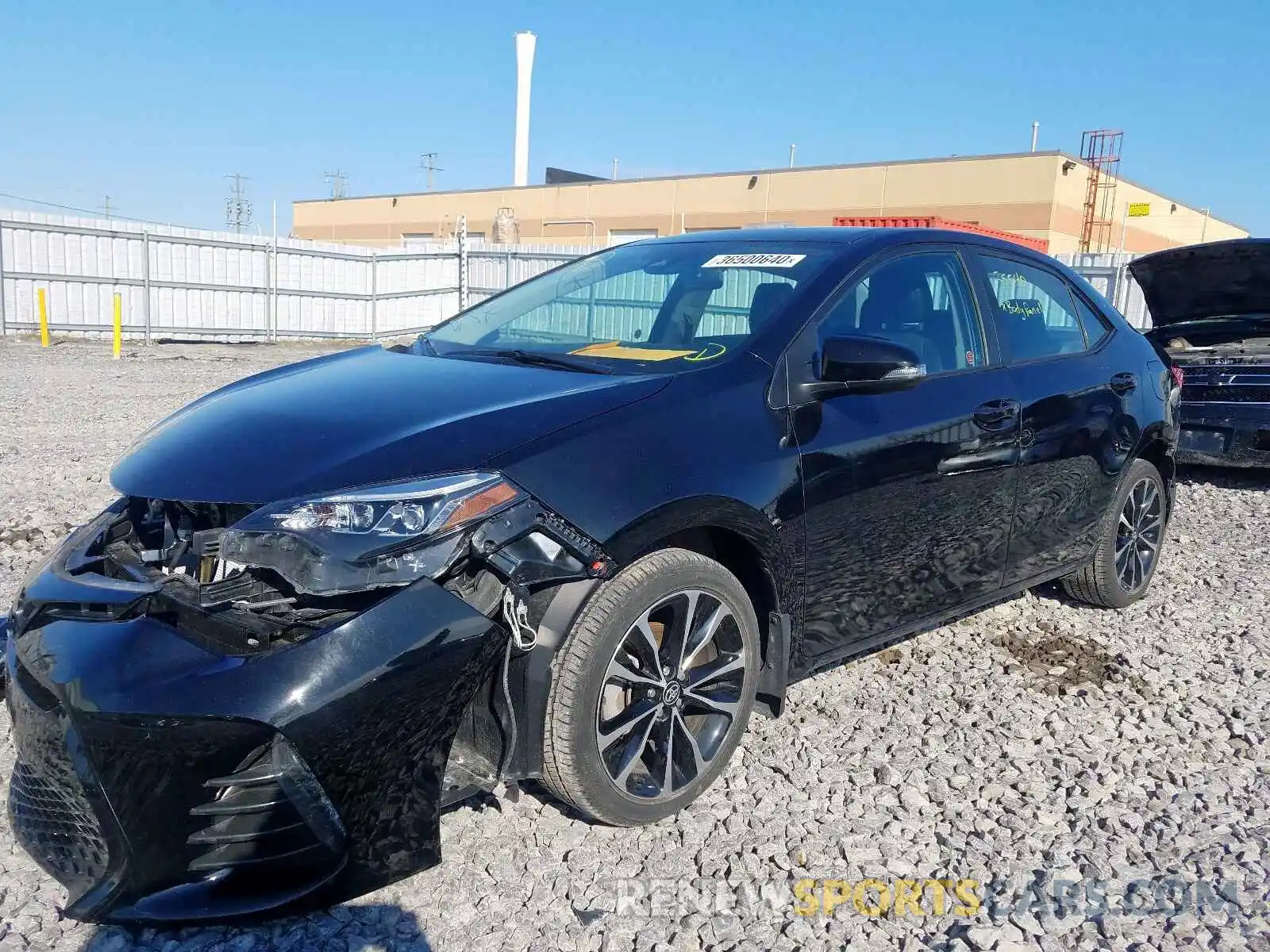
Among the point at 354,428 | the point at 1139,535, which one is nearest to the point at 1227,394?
the point at 1139,535

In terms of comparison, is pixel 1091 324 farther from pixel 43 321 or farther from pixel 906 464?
pixel 43 321

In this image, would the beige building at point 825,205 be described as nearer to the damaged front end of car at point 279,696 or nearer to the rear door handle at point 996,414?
the rear door handle at point 996,414

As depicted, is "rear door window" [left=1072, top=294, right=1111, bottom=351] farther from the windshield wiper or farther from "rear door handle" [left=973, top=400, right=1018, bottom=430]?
the windshield wiper

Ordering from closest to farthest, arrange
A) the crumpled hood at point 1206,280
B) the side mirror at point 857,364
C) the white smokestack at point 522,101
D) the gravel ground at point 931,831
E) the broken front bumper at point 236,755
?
1. the broken front bumper at point 236,755
2. the gravel ground at point 931,831
3. the side mirror at point 857,364
4. the crumpled hood at point 1206,280
5. the white smokestack at point 522,101

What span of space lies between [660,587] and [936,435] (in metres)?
1.35

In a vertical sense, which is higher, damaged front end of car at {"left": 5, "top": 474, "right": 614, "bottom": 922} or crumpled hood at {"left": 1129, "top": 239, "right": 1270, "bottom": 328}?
crumpled hood at {"left": 1129, "top": 239, "right": 1270, "bottom": 328}

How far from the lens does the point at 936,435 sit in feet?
11.7

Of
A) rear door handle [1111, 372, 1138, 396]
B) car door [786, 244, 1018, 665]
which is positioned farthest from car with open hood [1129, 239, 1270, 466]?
car door [786, 244, 1018, 665]

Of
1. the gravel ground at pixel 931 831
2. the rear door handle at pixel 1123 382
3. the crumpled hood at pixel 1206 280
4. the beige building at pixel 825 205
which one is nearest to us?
the gravel ground at pixel 931 831

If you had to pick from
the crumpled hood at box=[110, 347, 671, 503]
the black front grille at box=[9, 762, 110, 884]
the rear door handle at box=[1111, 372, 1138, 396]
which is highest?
the rear door handle at box=[1111, 372, 1138, 396]

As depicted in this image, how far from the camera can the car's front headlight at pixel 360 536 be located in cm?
231

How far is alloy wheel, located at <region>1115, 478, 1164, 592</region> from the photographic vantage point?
195 inches

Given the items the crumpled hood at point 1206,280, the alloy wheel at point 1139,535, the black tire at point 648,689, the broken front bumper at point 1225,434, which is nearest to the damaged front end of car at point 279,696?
the black tire at point 648,689

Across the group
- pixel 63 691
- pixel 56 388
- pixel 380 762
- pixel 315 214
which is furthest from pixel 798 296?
pixel 315 214
